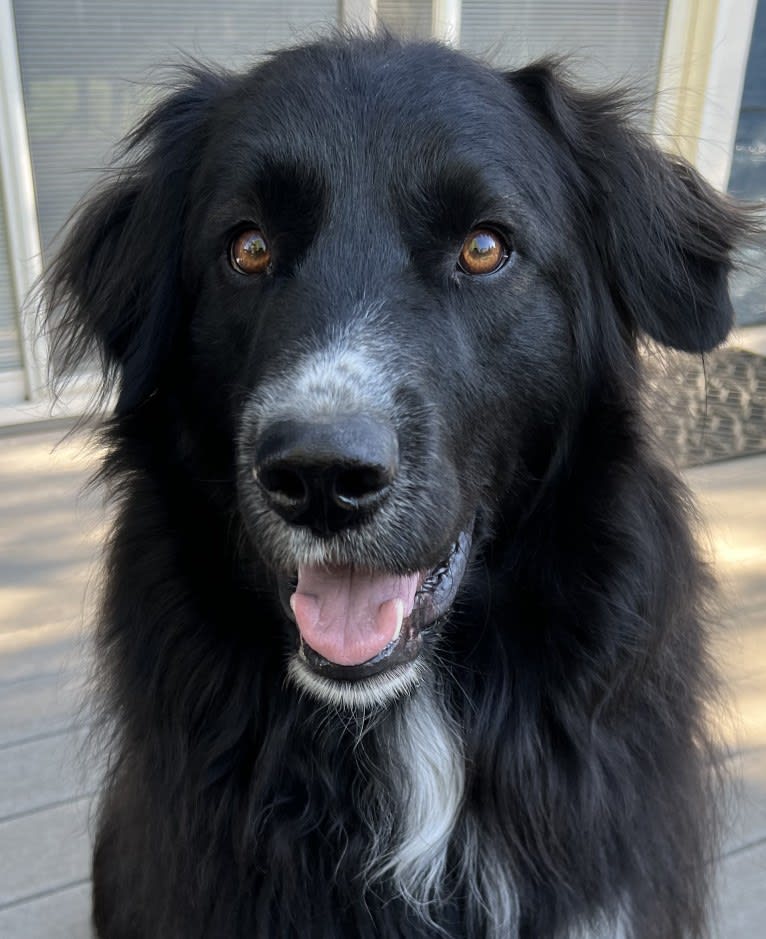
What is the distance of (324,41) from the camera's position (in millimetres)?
1407

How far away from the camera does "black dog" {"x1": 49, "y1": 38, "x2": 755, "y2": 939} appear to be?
1.23 metres

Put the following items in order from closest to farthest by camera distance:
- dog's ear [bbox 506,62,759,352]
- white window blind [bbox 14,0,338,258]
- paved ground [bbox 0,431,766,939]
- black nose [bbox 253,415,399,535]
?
black nose [bbox 253,415,399,535], dog's ear [bbox 506,62,759,352], paved ground [bbox 0,431,766,939], white window blind [bbox 14,0,338,258]

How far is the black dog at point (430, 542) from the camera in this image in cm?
123

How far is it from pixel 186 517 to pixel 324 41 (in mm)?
710

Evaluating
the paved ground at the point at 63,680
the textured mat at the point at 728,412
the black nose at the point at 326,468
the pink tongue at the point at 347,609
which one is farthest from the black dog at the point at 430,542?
the textured mat at the point at 728,412

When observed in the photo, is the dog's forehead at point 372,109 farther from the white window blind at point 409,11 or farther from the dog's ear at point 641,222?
the white window blind at point 409,11

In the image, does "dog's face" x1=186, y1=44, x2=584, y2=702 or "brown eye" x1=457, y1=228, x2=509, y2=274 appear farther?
"brown eye" x1=457, y1=228, x2=509, y2=274

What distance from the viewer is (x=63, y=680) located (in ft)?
7.72

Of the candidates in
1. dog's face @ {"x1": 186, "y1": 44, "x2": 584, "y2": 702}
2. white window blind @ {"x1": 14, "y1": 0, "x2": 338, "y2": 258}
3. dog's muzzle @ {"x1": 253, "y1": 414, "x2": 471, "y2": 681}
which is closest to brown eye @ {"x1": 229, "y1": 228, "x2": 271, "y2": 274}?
dog's face @ {"x1": 186, "y1": 44, "x2": 584, "y2": 702}

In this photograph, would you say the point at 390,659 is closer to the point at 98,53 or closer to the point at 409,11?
the point at 98,53

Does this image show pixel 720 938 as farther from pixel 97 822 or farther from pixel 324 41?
pixel 324 41

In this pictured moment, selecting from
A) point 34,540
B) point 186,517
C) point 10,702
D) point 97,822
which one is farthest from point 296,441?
point 34,540

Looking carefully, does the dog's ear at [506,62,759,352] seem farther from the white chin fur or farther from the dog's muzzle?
the white chin fur

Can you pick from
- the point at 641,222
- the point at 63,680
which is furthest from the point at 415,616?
the point at 63,680
